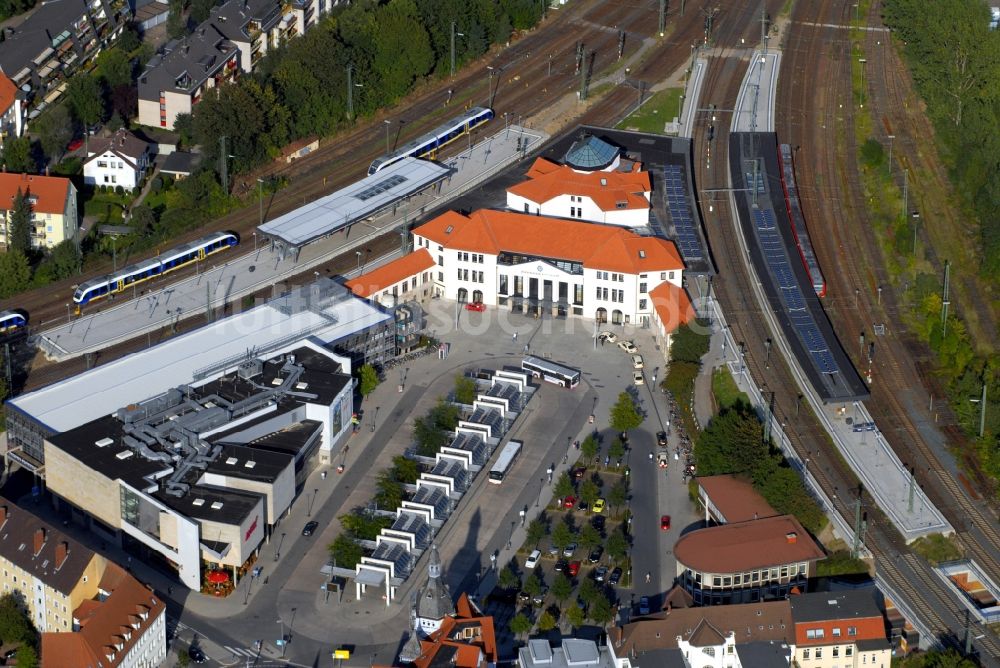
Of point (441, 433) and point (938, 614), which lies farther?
point (441, 433)

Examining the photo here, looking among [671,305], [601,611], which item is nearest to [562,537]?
[601,611]

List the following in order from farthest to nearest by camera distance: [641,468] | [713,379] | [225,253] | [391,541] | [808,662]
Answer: [225,253] < [713,379] < [641,468] < [391,541] < [808,662]

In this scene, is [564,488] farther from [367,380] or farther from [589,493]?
[367,380]

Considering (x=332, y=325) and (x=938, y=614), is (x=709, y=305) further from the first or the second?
(x=938, y=614)

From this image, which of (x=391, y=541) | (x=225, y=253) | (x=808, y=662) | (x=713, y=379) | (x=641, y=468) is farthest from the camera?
(x=225, y=253)

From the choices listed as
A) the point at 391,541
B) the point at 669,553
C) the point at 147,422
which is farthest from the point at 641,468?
the point at 147,422

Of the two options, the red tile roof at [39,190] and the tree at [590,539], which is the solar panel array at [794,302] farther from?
the red tile roof at [39,190]

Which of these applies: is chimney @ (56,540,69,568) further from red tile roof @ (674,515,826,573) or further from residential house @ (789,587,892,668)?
residential house @ (789,587,892,668)

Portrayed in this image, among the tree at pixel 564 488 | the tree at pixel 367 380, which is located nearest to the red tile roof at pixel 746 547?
the tree at pixel 564 488
